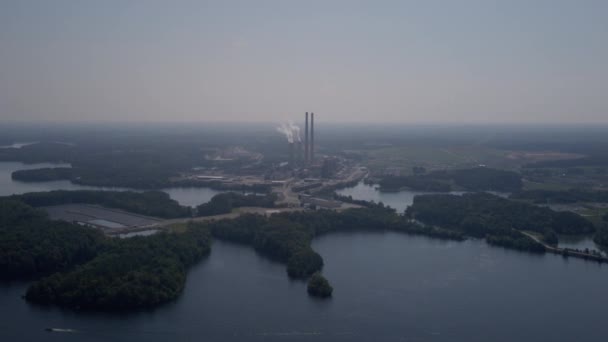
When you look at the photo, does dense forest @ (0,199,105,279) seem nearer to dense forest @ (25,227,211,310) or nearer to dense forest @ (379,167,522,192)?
dense forest @ (25,227,211,310)

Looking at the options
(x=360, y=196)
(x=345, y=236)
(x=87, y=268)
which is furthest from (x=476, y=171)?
(x=87, y=268)

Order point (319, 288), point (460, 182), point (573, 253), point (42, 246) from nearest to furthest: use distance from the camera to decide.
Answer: point (319, 288), point (42, 246), point (573, 253), point (460, 182)

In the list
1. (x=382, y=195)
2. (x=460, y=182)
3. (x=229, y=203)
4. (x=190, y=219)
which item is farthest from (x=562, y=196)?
(x=190, y=219)

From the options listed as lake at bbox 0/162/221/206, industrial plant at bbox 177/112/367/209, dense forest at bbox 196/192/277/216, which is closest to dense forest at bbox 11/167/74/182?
lake at bbox 0/162/221/206

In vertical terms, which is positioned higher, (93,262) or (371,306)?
(93,262)

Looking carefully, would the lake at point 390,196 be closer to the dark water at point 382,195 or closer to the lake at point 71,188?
the dark water at point 382,195

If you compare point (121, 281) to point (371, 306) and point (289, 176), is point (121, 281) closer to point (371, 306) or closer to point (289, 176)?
point (371, 306)

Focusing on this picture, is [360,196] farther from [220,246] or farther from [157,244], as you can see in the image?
[157,244]

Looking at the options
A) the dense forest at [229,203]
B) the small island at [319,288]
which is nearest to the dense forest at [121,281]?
the small island at [319,288]
